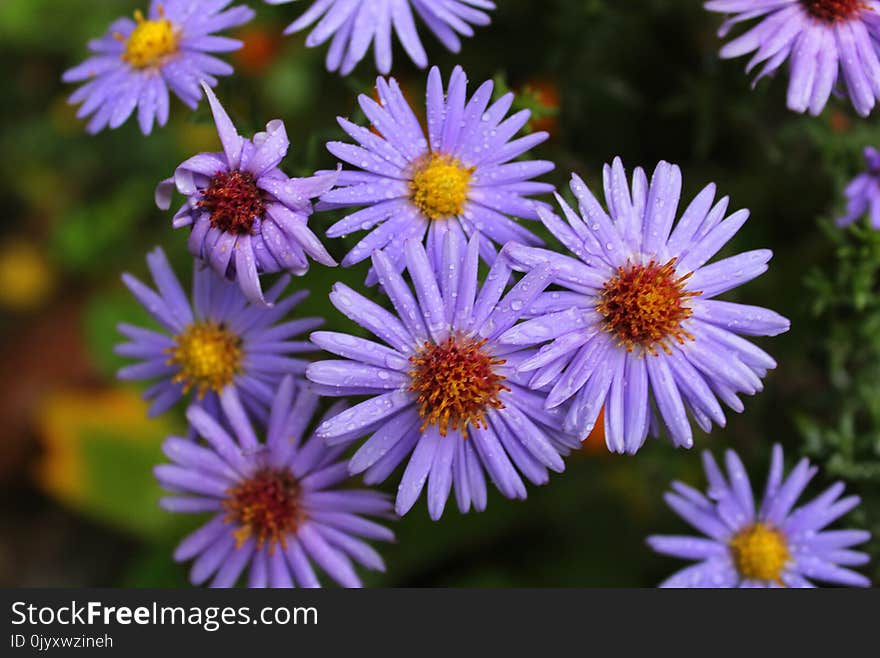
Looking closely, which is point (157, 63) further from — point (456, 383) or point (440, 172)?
point (456, 383)

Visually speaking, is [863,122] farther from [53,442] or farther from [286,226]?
[53,442]

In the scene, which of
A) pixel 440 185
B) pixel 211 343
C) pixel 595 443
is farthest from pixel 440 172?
pixel 595 443

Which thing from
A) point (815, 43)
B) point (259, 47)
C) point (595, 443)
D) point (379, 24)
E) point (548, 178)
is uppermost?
point (259, 47)

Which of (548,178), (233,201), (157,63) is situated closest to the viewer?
(233,201)

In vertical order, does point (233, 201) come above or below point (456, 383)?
above

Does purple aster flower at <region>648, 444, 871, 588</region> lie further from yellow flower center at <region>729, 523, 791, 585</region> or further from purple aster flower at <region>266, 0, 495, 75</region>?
purple aster flower at <region>266, 0, 495, 75</region>

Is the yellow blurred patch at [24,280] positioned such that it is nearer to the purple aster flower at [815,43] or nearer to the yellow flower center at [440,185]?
the yellow flower center at [440,185]

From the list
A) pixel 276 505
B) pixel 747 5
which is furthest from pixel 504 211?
pixel 276 505

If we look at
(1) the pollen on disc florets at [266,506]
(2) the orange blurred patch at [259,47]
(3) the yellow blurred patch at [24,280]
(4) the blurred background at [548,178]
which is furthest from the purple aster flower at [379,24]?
(3) the yellow blurred patch at [24,280]

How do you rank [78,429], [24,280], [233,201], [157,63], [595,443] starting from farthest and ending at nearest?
[24,280], [78,429], [595,443], [157,63], [233,201]
